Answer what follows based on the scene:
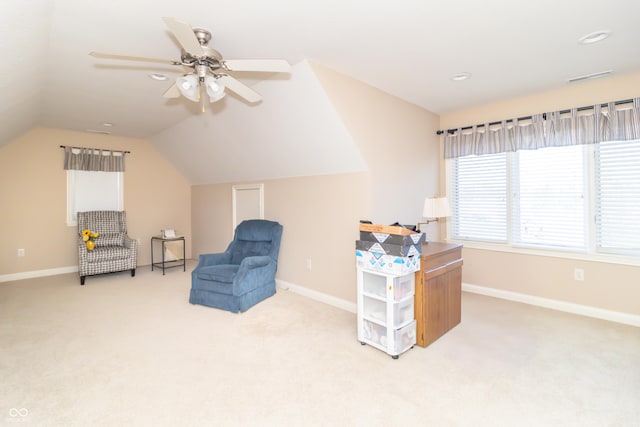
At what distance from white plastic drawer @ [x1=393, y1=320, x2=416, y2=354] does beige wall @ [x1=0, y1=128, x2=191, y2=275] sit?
5252 millimetres

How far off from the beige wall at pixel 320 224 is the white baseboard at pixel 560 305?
1851 millimetres

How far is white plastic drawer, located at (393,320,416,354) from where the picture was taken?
240cm

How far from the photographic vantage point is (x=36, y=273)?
4.87 metres

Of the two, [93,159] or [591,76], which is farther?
[93,159]

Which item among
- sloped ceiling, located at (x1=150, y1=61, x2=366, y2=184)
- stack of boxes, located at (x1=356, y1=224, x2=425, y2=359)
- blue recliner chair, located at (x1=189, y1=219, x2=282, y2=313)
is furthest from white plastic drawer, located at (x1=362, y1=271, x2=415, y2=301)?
blue recliner chair, located at (x1=189, y1=219, x2=282, y2=313)

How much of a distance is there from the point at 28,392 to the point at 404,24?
11.5ft

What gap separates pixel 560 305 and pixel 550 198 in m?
1.20

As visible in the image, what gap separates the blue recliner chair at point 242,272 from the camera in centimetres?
338

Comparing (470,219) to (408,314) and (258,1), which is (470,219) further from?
(258,1)

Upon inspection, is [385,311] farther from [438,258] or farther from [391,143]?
[391,143]

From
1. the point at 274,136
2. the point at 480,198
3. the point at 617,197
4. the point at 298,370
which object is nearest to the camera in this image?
the point at 298,370

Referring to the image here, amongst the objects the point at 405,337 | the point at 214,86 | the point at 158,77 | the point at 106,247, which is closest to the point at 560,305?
the point at 405,337

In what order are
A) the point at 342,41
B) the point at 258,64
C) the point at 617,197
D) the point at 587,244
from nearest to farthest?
the point at 258,64 < the point at 342,41 < the point at 617,197 < the point at 587,244

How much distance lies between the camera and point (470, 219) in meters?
4.13
